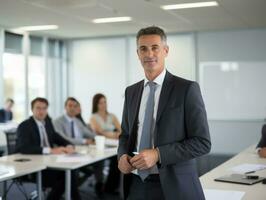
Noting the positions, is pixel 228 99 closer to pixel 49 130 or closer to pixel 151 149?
pixel 49 130

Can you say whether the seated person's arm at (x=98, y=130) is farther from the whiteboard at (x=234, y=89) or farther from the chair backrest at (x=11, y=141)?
the whiteboard at (x=234, y=89)

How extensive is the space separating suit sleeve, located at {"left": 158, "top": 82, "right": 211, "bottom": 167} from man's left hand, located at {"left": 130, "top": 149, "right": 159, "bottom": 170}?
0.03 metres

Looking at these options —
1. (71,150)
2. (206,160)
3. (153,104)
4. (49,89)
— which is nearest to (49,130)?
(71,150)

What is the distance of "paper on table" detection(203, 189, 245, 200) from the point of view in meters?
2.30

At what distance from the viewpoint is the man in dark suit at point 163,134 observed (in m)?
1.62

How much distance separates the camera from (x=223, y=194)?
2383mm

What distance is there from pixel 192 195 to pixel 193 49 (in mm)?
7391

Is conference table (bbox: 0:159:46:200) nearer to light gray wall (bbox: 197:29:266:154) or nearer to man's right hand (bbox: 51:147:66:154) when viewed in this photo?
man's right hand (bbox: 51:147:66:154)

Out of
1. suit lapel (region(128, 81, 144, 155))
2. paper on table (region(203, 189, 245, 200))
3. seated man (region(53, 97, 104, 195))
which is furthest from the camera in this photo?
seated man (region(53, 97, 104, 195))

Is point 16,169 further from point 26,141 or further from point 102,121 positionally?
point 102,121

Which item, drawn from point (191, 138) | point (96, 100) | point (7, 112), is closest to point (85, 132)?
point (96, 100)

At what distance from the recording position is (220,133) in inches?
344

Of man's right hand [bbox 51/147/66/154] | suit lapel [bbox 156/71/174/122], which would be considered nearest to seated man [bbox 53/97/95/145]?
man's right hand [bbox 51/147/66/154]

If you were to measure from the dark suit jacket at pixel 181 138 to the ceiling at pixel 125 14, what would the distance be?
4.24 metres
